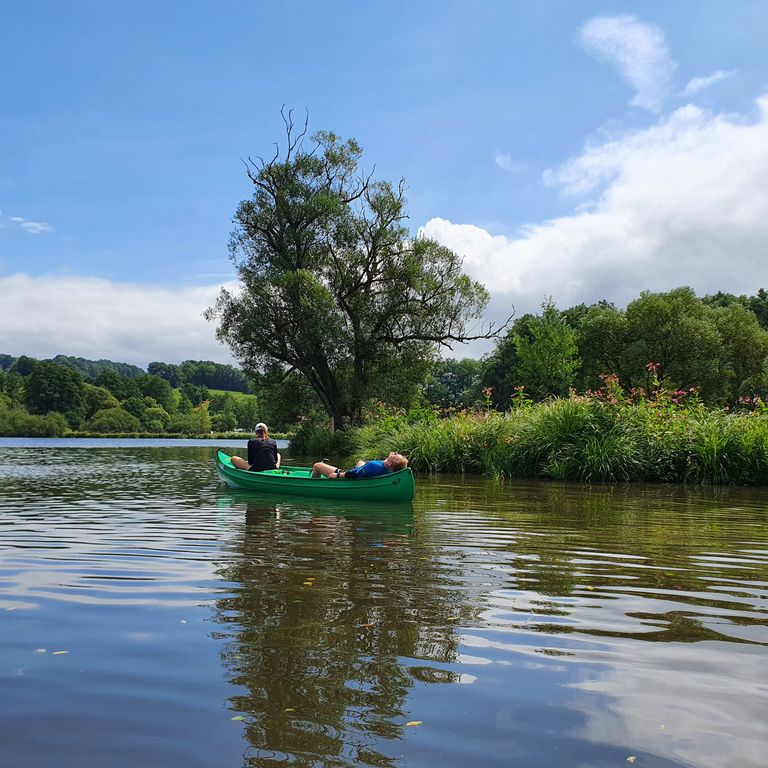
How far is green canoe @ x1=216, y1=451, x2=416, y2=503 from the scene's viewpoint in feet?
39.1

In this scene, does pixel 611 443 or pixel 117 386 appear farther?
pixel 117 386

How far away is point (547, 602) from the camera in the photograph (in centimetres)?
480

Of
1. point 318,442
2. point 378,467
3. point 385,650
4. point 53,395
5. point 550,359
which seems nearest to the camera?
point 385,650

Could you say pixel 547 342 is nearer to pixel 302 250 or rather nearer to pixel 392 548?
pixel 302 250

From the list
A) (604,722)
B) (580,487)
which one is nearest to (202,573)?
(604,722)

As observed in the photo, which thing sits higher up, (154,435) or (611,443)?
(611,443)

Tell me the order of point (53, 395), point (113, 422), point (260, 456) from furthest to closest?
point (53, 395), point (113, 422), point (260, 456)

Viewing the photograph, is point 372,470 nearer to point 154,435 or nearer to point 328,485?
point 328,485

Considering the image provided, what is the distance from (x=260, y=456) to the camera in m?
15.4

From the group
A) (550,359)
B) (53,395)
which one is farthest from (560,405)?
(53,395)

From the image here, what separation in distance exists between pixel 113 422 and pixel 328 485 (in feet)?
281

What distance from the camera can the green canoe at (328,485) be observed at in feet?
39.1

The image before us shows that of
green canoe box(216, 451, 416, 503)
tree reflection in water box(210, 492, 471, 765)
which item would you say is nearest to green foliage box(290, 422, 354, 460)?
green canoe box(216, 451, 416, 503)

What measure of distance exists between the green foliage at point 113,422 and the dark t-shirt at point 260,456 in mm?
80937
